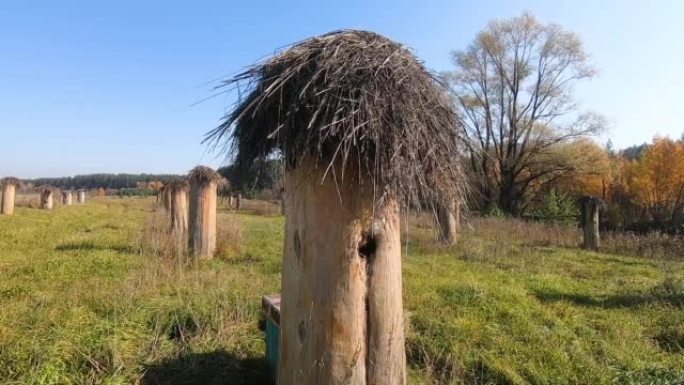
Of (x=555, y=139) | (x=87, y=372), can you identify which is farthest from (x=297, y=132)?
(x=555, y=139)

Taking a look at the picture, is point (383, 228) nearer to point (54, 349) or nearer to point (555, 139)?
point (54, 349)

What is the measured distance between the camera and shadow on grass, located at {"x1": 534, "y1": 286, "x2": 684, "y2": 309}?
8023 millimetres

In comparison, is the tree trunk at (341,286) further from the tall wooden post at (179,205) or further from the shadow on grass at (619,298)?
the tall wooden post at (179,205)

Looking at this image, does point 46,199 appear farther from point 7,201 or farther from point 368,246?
point 368,246

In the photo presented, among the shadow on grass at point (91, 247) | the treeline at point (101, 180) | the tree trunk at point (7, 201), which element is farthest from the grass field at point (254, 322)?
the treeline at point (101, 180)

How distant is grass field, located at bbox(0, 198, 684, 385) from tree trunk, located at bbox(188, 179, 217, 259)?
0.66 meters

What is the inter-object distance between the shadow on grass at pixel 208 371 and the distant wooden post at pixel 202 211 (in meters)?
6.23

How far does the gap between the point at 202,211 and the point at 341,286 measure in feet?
27.9

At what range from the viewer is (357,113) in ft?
8.93

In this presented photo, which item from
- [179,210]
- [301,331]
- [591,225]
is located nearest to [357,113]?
[301,331]

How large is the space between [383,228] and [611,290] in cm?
791

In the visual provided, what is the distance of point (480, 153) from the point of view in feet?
11.5

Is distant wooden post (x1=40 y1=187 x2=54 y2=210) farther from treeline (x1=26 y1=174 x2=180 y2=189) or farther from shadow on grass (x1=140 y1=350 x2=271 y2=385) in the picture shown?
treeline (x1=26 y1=174 x2=180 y2=189)

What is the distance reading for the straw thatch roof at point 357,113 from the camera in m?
2.76
